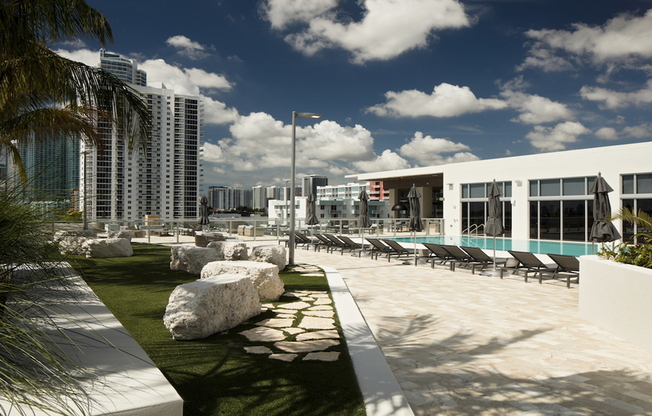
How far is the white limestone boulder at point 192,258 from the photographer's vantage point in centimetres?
923

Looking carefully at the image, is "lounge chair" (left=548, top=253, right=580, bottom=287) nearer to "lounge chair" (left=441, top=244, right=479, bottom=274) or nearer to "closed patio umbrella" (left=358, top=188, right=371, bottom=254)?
"lounge chair" (left=441, top=244, right=479, bottom=274)

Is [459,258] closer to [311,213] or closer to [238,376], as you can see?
[311,213]

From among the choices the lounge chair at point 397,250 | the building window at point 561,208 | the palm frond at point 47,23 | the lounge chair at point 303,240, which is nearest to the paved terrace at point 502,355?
the lounge chair at point 397,250

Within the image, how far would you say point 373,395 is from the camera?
3199mm

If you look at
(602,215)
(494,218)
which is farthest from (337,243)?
(602,215)

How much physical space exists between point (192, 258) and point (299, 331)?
5036 millimetres

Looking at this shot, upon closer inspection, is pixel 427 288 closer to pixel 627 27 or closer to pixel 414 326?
pixel 414 326

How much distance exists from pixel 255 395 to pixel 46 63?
6.46 metres

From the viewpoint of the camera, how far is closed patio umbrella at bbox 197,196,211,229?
63.8ft

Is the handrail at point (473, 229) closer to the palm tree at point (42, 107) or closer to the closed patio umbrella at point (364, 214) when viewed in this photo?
the closed patio umbrella at point (364, 214)

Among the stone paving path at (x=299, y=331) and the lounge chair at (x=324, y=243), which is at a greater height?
the lounge chair at (x=324, y=243)

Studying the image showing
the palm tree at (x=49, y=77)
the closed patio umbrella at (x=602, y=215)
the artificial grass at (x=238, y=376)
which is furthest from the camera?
the closed patio umbrella at (x=602, y=215)

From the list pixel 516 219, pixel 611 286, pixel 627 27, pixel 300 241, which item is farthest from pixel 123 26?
pixel 627 27

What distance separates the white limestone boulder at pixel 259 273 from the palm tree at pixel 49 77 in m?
2.97
